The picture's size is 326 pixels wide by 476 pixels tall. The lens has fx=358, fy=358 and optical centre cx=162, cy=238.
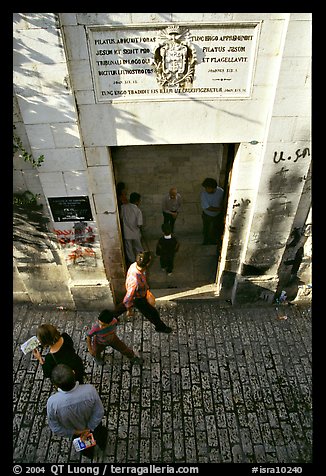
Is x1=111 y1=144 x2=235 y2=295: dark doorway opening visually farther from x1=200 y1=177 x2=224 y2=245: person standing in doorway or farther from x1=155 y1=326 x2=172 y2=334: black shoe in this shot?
x1=155 y1=326 x2=172 y2=334: black shoe

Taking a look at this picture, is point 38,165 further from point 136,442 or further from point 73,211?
point 136,442

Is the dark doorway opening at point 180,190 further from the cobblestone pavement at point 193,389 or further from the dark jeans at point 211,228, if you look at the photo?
the cobblestone pavement at point 193,389

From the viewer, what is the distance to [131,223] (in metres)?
7.00

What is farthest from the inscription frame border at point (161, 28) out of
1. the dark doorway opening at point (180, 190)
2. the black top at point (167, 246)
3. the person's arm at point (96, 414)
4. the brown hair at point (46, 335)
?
the person's arm at point (96, 414)

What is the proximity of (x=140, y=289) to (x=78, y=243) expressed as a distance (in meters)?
1.35

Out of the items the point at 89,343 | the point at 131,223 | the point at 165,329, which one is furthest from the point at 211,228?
the point at 89,343

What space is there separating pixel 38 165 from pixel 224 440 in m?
5.02

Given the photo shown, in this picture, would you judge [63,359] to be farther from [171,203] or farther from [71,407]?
[171,203]

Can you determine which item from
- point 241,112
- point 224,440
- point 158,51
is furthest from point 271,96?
point 224,440

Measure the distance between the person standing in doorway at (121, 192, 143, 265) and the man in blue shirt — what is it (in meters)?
3.27

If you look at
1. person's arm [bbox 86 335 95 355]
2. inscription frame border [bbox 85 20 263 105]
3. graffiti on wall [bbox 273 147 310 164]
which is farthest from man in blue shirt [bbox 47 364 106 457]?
graffiti on wall [bbox 273 147 310 164]

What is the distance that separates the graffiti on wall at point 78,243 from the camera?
6.12m

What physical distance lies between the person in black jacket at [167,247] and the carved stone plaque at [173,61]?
2671 mm

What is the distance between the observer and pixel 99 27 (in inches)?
176
